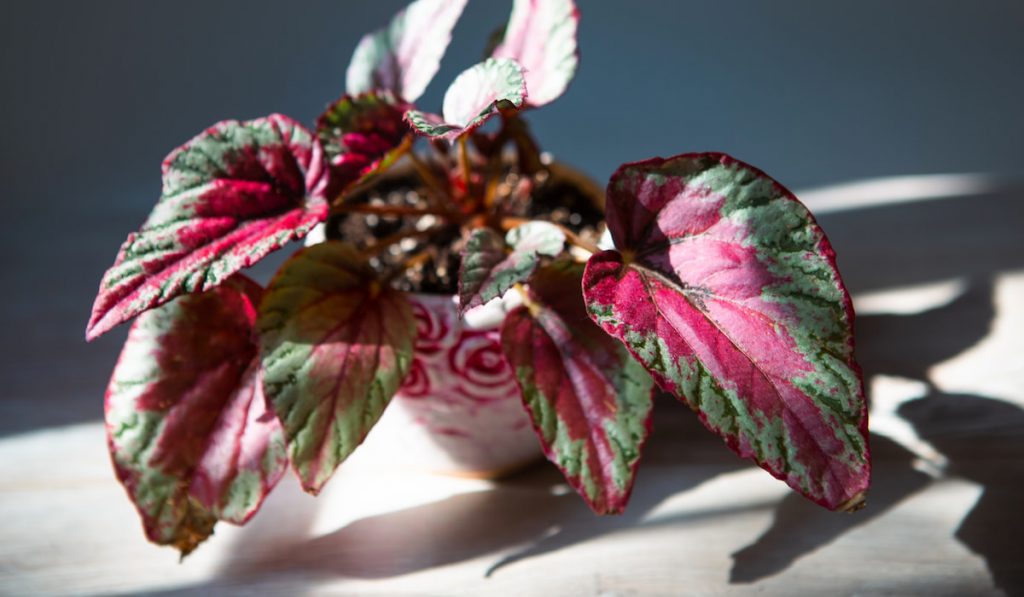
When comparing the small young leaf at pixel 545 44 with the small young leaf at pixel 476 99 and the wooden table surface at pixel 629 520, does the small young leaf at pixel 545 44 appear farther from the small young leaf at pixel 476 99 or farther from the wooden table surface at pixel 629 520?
the wooden table surface at pixel 629 520

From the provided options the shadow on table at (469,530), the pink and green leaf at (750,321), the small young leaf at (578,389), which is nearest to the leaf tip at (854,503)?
the pink and green leaf at (750,321)

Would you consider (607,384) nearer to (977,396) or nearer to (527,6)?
(527,6)

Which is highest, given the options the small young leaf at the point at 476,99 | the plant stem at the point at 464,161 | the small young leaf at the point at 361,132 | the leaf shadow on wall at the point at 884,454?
the small young leaf at the point at 476,99

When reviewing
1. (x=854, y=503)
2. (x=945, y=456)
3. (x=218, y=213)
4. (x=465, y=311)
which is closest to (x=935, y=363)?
(x=945, y=456)

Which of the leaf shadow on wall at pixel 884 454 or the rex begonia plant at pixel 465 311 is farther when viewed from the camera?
the leaf shadow on wall at pixel 884 454

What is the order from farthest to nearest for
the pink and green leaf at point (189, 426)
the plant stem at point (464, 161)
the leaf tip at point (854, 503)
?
the plant stem at point (464, 161) < the pink and green leaf at point (189, 426) < the leaf tip at point (854, 503)

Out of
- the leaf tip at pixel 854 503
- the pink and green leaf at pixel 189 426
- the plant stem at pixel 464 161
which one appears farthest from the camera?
the plant stem at pixel 464 161

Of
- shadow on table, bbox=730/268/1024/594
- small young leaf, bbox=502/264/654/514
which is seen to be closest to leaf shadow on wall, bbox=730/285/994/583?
shadow on table, bbox=730/268/1024/594
